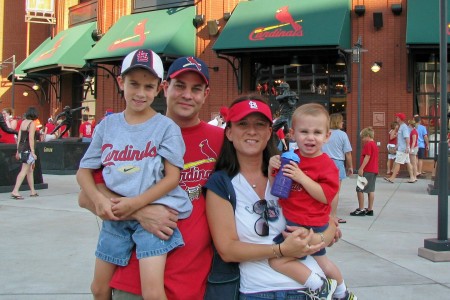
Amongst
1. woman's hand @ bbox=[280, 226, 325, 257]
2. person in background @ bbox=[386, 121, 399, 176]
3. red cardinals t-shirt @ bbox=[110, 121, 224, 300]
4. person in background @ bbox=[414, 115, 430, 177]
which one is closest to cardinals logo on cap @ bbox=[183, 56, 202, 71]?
red cardinals t-shirt @ bbox=[110, 121, 224, 300]

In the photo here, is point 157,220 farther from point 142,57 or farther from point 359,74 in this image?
point 359,74

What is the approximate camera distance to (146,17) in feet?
66.6

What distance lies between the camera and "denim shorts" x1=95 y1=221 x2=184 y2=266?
2.21 m

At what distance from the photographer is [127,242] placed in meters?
2.28

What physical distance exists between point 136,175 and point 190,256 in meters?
0.44

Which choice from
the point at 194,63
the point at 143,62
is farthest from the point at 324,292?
the point at 143,62

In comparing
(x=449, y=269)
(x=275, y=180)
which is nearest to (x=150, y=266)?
(x=275, y=180)

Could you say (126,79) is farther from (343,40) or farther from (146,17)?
(146,17)

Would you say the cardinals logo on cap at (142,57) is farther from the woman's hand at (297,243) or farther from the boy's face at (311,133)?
the woman's hand at (297,243)

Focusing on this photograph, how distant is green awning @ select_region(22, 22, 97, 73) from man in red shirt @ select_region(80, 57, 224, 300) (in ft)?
68.4

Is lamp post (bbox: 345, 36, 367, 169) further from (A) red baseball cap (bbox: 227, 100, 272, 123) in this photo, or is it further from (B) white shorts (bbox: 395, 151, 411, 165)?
(A) red baseball cap (bbox: 227, 100, 272, 123)

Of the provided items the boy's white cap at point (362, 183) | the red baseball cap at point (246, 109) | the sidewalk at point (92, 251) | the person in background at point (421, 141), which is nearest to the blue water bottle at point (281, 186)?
the red baseball cap at point (246, 109)

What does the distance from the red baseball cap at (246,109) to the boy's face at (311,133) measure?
171mm

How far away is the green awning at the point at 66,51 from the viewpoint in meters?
22.2
